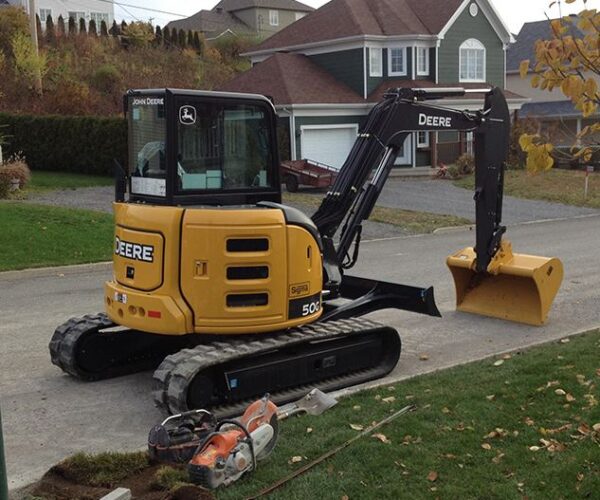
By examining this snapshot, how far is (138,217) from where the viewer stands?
25.0 feet

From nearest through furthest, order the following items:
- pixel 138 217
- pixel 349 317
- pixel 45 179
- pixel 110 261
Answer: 1. pixel 138 217
2. pixel 349 317
3. pixel 110 261
4. pixel 45 179

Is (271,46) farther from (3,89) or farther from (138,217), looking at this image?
(138,217)

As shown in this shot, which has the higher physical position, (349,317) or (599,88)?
(599,88)

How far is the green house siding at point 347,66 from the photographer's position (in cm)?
3547

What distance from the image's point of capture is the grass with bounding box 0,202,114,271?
51.8 feet

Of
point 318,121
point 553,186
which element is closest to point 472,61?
point 553,186

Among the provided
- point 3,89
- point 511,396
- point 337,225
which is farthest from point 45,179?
point 511,396

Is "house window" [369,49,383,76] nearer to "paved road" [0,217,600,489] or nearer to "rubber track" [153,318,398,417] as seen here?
"paved road" [0,217,600,489]

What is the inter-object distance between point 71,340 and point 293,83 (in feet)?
89.5

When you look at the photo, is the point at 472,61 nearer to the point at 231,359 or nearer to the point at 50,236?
the point at 50,236

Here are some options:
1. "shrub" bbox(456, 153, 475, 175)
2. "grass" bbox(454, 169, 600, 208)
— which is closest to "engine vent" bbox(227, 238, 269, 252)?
"grass" bbox(454, 169, 600, 208)

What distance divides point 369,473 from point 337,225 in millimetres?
4064

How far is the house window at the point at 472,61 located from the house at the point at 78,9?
36.2 m

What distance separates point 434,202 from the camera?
2764 cm
